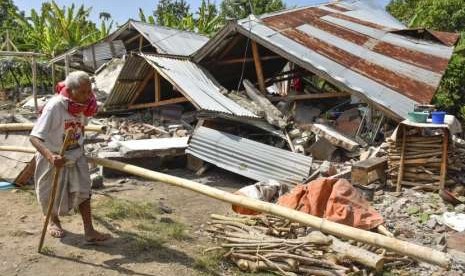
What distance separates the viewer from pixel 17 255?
14.2 ft

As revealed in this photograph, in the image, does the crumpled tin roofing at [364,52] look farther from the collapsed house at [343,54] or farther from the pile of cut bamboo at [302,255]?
the pile of cut bamboo at [302,255]

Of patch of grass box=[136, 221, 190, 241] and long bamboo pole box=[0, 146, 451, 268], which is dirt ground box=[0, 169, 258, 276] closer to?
patch of grass box=[136, 221, 190, 241]

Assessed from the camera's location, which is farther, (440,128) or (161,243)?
(440,128)

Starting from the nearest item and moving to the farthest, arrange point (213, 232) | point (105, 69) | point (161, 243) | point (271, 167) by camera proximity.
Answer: point (161, 243)
point (213, 232)
point (271, 167)
point (105, 69)

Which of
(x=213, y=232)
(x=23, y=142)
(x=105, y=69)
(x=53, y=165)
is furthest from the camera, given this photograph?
(x=105, y=69)

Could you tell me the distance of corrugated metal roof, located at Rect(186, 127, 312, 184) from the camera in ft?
26.4

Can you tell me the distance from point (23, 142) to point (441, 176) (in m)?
6.48

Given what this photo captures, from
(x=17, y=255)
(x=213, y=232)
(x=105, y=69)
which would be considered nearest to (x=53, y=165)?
(x=17, y=255)

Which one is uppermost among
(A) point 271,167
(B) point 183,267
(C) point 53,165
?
(C) point 53,165

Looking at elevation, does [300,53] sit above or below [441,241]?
above

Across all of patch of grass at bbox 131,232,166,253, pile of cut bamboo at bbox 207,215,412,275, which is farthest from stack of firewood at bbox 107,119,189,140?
pile of cut bamboo at bbox 207,215,412,275

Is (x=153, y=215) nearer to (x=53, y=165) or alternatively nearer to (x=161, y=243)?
(x=161, y=243)

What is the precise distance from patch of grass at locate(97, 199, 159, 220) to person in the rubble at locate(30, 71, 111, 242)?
3.22 feet

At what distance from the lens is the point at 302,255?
4.48 m
